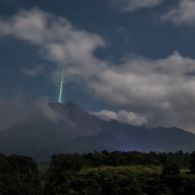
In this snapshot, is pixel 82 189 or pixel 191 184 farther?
pixel 82 189

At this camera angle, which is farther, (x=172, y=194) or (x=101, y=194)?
(x=101, y=194)

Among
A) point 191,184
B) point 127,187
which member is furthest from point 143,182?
point 191,184

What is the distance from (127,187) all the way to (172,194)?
18860 mm

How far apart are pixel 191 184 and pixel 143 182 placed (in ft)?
68.2

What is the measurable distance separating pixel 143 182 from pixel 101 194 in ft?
51.2

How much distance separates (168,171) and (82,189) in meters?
31.7

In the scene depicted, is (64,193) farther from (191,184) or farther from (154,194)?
(191,184)

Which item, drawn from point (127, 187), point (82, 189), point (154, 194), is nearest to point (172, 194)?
point (154, 194)

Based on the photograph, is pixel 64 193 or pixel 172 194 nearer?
pixel 172 194

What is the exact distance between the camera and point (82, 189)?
7785 inches

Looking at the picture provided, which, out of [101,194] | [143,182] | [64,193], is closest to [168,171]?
[143,182]

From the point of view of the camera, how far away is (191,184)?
591 ft

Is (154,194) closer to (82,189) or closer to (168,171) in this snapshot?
(168,171)

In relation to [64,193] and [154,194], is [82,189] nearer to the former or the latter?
[64,193]
